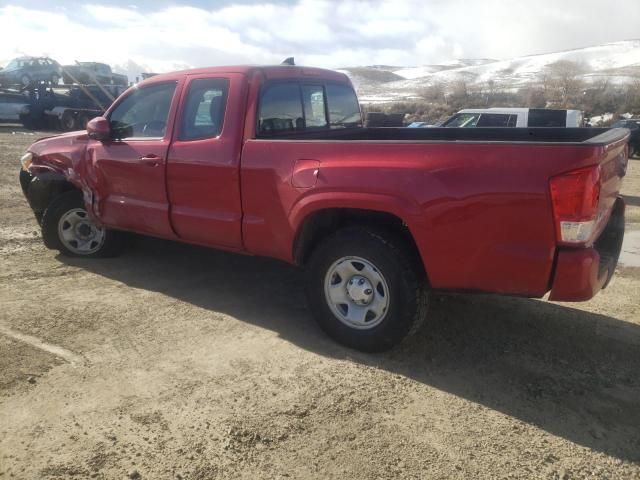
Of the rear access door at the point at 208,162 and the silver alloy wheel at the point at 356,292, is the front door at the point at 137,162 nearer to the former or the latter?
the rear access door at the point at 208,162

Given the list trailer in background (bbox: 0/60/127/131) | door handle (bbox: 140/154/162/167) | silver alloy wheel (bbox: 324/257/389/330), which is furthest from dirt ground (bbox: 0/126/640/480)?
trailer in background (bbox: 0/60/127/131)

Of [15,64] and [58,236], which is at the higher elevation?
[15,64]

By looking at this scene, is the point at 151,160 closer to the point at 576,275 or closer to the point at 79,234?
the point at 79,234

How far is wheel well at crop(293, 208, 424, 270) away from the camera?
138 inches

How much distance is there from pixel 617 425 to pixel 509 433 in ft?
1.95

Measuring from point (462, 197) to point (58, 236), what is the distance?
428cm

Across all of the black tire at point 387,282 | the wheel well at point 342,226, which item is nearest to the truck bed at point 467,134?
the wheel well at point 342,226

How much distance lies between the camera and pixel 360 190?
3344 mm

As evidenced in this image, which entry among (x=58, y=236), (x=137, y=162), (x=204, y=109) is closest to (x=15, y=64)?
(x=58, y=236)

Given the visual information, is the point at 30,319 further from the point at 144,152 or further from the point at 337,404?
the point at 337,404

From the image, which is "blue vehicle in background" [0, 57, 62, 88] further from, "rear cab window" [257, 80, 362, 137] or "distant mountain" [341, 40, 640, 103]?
"rear cab window" [257, 80, 362, 137]

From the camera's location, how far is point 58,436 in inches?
106

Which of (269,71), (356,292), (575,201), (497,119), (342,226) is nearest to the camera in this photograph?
(575,201)

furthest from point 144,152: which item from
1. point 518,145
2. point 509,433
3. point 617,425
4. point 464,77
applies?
point 464,77
